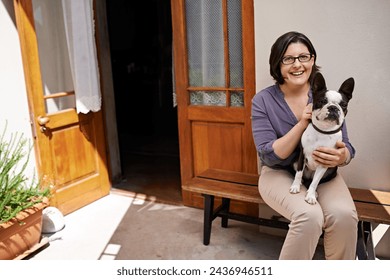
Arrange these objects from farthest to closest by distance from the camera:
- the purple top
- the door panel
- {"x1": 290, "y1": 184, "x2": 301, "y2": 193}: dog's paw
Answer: the door panel → the purple top → {"x1": 290, "y1": 184, "x2": 301, "y2": 193}: dog's paw

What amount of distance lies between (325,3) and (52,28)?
89.7 inches

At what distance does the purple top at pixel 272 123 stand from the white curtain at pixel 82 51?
68.7 inches

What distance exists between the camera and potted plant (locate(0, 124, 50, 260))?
2574mm

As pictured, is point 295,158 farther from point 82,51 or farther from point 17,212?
point 82,51

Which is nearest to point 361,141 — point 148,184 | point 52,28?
point 148,184

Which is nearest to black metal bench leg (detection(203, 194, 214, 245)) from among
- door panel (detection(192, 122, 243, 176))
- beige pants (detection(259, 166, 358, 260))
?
door panel (detection(192, 122, 243, 176))

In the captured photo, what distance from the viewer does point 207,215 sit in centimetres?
283

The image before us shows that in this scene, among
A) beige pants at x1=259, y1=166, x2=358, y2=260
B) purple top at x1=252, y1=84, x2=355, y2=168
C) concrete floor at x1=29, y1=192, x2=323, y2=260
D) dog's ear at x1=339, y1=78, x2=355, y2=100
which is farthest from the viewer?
concrete floor at x1=29, y1=192, x2=323, y2=260

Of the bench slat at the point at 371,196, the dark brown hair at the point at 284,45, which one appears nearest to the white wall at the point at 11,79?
the dark brown hair at the point at 284,45

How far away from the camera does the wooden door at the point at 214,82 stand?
299 centimetres

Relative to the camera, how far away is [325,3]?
249cm

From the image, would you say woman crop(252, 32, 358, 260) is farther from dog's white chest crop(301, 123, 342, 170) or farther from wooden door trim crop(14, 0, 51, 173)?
wooden door trim crop(14, 0, 51, 173)

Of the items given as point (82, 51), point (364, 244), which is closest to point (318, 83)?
point (364, 244)

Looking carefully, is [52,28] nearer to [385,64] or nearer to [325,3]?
[325,3]
